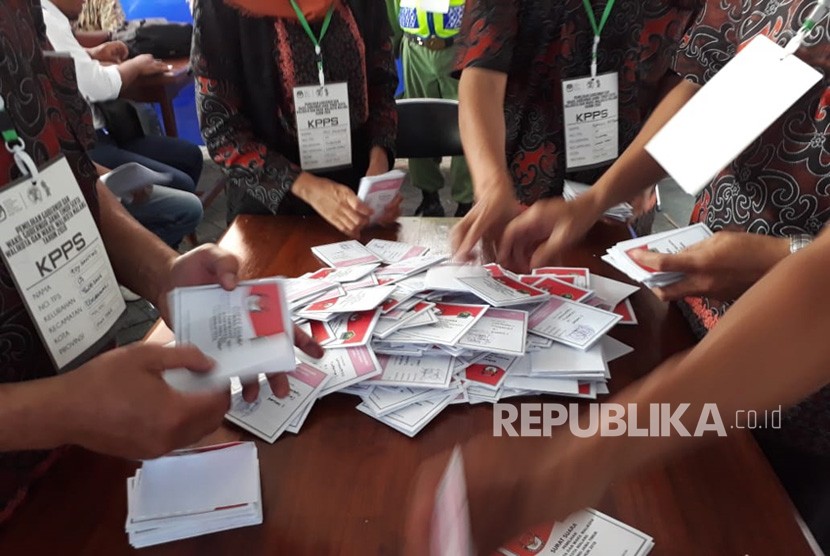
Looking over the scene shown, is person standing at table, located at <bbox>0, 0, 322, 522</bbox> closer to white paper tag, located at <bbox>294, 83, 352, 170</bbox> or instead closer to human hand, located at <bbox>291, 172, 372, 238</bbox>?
human hand, located at <bbox>291, 172, 372, 238</bbox>

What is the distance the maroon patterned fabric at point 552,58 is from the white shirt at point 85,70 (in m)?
2.00

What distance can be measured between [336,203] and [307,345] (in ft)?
1.99

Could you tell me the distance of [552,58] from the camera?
143cm

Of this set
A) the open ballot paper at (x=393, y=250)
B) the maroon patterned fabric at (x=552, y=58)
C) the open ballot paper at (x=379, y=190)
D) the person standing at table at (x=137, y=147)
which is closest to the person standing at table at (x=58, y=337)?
the open ballot paper at (x=393, y=250)

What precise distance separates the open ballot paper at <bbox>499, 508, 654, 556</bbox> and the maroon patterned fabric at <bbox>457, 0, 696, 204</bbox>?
97 cm

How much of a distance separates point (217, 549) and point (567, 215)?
0.81 m

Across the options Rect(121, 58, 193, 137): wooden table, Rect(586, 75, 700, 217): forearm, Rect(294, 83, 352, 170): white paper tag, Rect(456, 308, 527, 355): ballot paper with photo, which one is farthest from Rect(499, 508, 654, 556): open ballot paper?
Rect(121, 58, 193, 137): wooden table

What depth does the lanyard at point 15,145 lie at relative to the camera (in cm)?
71

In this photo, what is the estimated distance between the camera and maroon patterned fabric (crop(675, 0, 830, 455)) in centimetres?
86

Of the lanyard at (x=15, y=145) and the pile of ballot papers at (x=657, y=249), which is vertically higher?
the lanyard at (x=15, y=145)

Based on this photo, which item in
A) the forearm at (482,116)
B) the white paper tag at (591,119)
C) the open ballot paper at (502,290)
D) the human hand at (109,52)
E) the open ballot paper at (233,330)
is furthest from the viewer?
the human hand at (109,52)

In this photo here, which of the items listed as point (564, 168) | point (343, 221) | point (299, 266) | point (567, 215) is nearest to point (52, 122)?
point (299, 266)

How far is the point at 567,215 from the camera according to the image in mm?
1146

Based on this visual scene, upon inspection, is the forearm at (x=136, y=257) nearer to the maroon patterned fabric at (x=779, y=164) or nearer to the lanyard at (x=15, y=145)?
the lanyard at (x=15, y=145)
